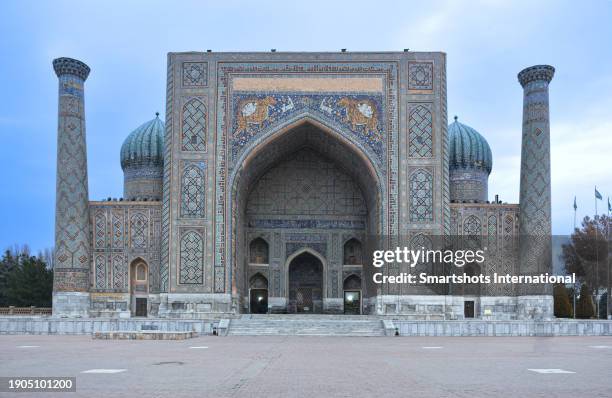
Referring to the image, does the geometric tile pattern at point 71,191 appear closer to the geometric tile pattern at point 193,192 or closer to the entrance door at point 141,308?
the entrance door at point 141,308

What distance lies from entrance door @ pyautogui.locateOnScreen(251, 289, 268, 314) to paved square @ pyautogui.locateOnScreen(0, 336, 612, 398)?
9998 millimetres

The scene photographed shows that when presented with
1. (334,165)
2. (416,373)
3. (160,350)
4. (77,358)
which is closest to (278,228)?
A: (334,165)

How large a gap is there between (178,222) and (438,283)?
5.97m

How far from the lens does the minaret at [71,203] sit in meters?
16.3

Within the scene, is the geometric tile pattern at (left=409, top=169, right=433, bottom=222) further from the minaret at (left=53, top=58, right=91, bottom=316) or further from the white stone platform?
the minaret at (left=53, top=58, right=91, bottom=316)

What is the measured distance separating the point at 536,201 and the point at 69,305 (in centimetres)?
1058

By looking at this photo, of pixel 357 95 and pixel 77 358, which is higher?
pixel 357 95

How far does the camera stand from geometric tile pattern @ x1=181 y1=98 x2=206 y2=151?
55.3 ft

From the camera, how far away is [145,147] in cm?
2038

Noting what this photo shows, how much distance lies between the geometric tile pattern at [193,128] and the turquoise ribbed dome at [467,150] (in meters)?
7.26

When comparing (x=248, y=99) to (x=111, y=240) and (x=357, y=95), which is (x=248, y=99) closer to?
(x=357, y=95)

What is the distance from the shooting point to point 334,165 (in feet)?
61.7

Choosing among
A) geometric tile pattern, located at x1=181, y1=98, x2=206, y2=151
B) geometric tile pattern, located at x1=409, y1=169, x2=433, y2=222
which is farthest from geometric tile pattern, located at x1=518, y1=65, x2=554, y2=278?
geometric tile pattern, located at x1=181, y1=98, x2=206, y2=151

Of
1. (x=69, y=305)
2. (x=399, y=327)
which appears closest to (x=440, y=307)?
(x=399, y=327)
